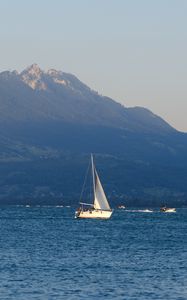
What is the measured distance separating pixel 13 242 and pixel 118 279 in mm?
56031

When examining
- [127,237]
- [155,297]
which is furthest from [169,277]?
[127,237]

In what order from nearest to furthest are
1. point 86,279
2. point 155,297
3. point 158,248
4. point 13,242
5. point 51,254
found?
point 155,297 < point 86,279 < point 51,254 < point 158,248 < point 13,242

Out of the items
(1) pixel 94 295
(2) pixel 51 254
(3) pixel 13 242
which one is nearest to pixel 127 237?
(3) pixel 13 242

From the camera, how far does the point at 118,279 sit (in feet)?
329

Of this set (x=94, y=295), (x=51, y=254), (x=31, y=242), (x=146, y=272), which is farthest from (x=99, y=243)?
(x=94, y=295)

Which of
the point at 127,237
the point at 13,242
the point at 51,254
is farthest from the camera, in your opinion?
the point at 127,237

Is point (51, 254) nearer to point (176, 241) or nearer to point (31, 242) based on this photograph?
point (31, 242)

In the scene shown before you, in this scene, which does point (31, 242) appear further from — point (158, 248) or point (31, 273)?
point (31, 273)

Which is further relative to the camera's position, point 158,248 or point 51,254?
point 158,248

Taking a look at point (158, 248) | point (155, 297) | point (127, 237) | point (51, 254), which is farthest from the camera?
point (127, 237)

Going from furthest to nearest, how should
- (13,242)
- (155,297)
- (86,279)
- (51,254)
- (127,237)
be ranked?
(127,237), (13,242), (51,254), (86,279), (155,297)

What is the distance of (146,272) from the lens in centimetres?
10625

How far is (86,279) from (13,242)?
182 feet

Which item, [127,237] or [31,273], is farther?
[127,237]
